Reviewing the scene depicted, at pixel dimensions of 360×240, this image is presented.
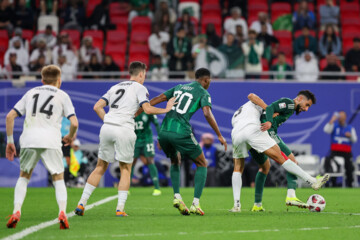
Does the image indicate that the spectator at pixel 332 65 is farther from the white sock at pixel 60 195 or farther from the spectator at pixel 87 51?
the white sock at pixel 60 195

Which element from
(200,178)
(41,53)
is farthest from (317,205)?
(41,53)

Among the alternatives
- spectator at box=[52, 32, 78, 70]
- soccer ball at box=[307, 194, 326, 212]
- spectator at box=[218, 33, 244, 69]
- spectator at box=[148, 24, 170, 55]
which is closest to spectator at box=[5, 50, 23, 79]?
spectator at box=[52, 32, 78, 70]

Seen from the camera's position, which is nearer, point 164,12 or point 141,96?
point 141,96

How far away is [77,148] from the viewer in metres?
20.2

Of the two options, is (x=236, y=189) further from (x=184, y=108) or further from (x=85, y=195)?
(x=85, y=195)

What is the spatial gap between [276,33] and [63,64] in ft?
24.3

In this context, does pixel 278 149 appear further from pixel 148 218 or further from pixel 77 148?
pixel 77 148

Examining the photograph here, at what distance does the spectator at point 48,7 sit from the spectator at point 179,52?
509cm

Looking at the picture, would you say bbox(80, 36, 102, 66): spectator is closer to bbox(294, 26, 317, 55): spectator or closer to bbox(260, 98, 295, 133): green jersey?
bbox(294, 26, 317, 55): spectator

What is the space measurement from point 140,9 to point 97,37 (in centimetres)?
189

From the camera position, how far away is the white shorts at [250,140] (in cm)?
1034

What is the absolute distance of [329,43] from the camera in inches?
877

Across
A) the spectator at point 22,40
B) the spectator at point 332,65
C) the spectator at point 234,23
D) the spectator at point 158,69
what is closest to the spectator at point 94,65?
the spectator at point 158,69

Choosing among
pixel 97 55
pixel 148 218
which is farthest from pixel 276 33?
pixel 148 218
